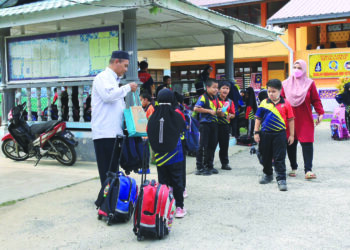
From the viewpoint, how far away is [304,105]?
641cm

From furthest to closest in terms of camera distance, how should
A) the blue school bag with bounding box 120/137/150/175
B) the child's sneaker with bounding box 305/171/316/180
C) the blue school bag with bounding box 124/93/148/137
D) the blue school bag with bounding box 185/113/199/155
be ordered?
the child's sneaker with bounding box 305/171/316/180 < the blue school bag with bounding box 185/113/199/155 < the blue school bag with bounding box 120/137/150/175 < the blue school bag with bounding box 124/93/148/137

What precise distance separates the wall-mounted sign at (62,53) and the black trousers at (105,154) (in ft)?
10.9

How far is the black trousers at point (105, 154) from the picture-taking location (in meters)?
4.75

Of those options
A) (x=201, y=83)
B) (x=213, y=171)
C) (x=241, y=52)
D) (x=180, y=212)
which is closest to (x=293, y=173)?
(x=213, y=171)

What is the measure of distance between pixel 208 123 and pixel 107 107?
253 centimetres

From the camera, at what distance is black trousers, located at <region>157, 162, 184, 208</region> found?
4.56 metres

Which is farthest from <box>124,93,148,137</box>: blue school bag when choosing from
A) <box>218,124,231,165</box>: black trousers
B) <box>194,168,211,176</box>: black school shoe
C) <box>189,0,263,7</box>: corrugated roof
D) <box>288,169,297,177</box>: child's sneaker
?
<box>189,0,263,7</box>: corrugated roof

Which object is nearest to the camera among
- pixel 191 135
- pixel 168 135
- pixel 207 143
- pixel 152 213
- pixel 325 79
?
pixel 152 213

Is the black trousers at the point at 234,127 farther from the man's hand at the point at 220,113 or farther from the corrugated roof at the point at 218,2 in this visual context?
A: the corrugated roof at the point at 218,2

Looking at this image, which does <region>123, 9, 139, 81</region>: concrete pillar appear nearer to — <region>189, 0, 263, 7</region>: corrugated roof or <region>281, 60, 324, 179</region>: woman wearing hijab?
<region>281, 60, 324, 179</region>: woman wearing hijab

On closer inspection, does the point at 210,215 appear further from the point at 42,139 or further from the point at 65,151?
the point at 42,139

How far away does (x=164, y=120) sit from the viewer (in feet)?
14.2

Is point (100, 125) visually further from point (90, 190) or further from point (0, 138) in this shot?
point (0, 138)

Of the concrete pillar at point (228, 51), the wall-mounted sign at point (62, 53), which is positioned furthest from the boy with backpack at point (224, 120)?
the concrete pillar at point (228, 51)
